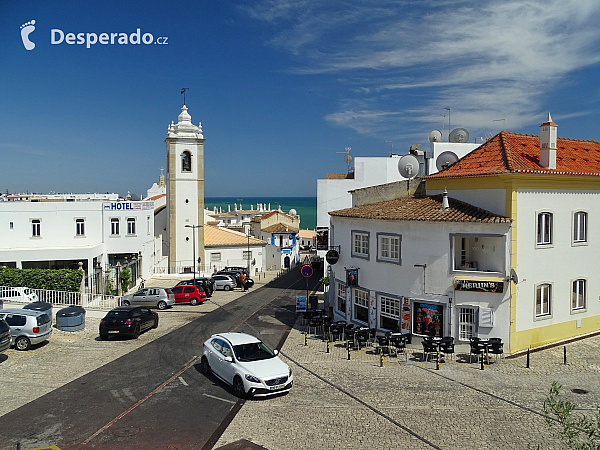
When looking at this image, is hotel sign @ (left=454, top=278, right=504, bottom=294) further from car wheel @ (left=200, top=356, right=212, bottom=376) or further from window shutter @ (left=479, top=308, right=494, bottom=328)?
car wheel @ (left=200, top=356, right=212, bottom=376)

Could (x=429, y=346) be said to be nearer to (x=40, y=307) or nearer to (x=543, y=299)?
(x=543, y=299)

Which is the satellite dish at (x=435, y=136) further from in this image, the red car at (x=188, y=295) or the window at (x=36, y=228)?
the window at (x=36, y=228)

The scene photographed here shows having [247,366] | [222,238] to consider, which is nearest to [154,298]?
[247,366]

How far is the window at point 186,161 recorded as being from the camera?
52844mm

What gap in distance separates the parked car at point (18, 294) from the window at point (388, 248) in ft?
62.2

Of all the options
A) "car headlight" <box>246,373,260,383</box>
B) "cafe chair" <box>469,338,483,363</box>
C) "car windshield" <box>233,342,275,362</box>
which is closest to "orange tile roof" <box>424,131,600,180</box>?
"cafe chair" <box>469,338,483,363</box>

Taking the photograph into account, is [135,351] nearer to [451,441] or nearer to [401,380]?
[401,380]

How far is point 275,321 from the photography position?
27453 millimetres

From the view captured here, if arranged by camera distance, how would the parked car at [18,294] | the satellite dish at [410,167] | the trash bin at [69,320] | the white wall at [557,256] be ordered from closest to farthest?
the white wall at [557,256]
the trash bin at [69,320]
the satellite dish at [410,167]
the parked car at [18,294]

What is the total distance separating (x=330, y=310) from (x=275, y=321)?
306 cm

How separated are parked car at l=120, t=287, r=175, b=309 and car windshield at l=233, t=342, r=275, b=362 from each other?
1665 cm

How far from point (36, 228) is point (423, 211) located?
28333 mm

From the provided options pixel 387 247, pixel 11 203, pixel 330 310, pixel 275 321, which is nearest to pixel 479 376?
pixel 387 247

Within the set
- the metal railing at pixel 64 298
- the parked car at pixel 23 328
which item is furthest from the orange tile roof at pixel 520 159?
the metal railing at pixel 64 298
